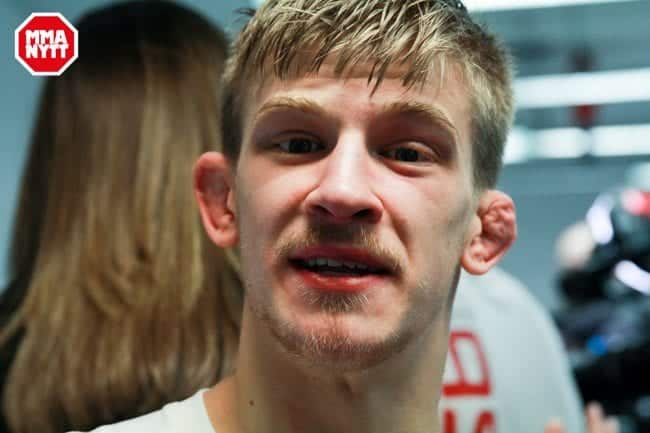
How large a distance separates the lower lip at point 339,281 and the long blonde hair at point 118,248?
31cm

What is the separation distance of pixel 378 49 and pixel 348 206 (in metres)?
0.14

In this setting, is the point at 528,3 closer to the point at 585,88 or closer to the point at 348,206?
the point at 585,88

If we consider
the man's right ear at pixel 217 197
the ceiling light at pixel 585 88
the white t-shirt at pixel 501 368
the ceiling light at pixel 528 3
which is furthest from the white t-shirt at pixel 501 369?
the ceiling light at pixel 585 88

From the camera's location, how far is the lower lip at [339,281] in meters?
0.73

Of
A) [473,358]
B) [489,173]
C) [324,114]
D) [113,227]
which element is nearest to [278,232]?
[324,114]

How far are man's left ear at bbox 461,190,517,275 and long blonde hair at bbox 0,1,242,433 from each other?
30 cm

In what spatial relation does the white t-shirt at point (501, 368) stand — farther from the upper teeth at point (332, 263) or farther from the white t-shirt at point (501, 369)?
the upper teeth at point (332, 263)

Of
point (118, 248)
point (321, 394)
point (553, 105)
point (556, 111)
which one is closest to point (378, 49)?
point (321, 394)

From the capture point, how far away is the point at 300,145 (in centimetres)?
78

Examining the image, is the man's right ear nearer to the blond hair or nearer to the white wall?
the blond hair

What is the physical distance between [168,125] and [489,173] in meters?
0.38

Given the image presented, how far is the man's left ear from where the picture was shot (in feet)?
2.85

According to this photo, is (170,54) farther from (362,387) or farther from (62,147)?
(362,387)

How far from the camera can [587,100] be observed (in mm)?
5012
